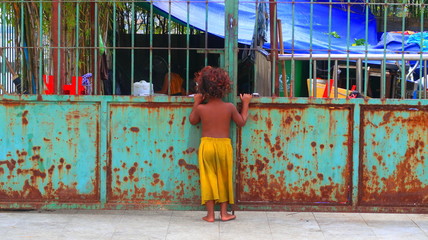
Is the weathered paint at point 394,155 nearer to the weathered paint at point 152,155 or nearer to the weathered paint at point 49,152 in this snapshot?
the weathered paint at point 152,155

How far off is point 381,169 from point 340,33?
185 inches

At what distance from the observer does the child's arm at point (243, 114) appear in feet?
17.1

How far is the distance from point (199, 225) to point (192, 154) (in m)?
0.61

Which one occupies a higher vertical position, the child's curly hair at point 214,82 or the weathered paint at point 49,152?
the child's curly hair at point 214,82

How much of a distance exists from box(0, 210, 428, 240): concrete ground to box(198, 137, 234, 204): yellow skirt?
26cm

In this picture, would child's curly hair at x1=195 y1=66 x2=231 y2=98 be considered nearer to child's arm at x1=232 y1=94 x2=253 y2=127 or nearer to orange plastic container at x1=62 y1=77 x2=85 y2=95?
child's arm at x1=232 y1=94 x2=253 y2=127

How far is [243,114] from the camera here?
5258mm

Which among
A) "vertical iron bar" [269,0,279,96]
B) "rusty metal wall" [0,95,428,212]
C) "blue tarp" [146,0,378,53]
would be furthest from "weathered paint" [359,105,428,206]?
"blue tarp" [146,0,378,53]

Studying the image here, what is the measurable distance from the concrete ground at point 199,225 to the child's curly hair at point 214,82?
42.2 inches

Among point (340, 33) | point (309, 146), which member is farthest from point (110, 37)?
point (309, 146)

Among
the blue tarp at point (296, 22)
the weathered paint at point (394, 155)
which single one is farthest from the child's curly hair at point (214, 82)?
the blue tarp at point (296, 22)

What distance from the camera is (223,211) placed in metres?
5.34

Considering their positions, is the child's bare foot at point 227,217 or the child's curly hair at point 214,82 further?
the child's bare foot at point 227,217

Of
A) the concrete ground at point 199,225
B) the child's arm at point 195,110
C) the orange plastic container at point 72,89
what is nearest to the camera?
the concrete ground at point 199,225
